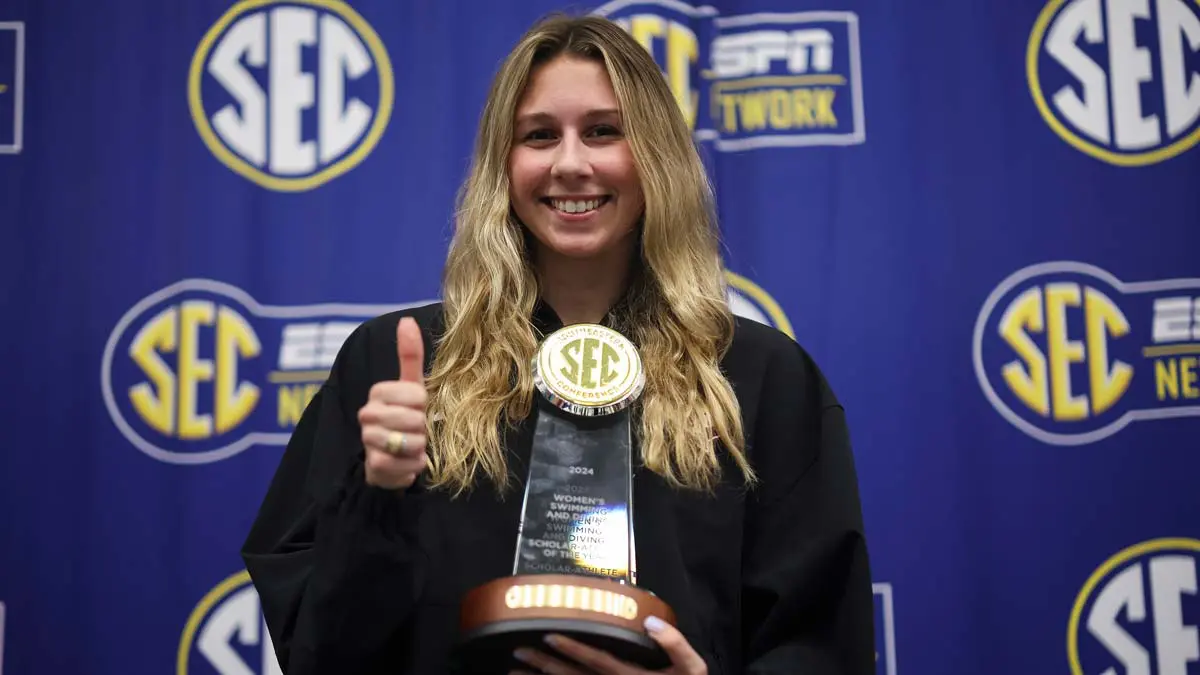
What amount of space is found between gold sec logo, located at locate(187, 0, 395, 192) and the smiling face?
817mm

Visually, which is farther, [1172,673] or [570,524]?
[1172,673]

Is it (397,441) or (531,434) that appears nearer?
(397,441)

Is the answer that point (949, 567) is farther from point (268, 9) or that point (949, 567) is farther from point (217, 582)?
point (268, 9)

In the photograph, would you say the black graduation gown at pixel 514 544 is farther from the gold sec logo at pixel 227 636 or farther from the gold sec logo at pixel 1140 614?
the gold sec logo at pixel 1140 614

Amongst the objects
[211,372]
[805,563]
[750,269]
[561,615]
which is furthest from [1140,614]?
[211,372]

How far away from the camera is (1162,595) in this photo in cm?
199

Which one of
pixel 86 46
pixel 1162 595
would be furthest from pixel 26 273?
pixel 1162 595

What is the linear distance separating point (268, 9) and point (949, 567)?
1.63 meters

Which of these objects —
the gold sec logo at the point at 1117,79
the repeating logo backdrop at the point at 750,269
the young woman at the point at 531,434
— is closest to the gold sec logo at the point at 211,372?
the repeating logo backdrop at the point at 750,269

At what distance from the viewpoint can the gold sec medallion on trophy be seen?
121 centimetres

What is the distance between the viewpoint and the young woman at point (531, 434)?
1.05 m

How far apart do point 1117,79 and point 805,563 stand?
1.38 metres

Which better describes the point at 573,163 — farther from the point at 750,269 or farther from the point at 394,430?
the point at 750,269

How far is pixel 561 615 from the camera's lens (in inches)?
38.1
